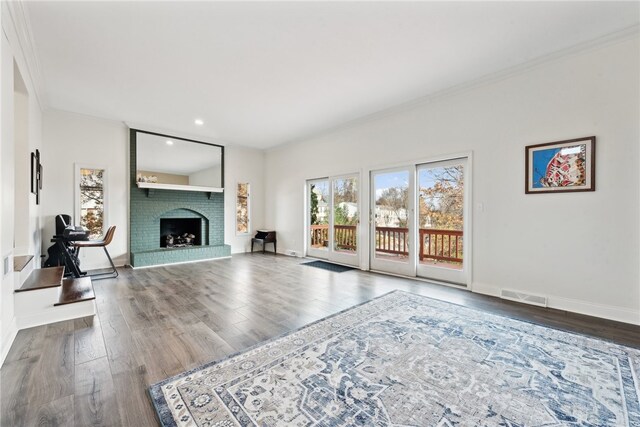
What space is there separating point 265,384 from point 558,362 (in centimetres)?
206

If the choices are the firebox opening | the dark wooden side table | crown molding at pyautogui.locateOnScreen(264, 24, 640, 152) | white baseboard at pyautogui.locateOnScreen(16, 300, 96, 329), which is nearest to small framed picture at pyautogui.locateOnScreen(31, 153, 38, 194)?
white baseboard at pyautogui.locateOnScreen(16, 300, 96, 329)

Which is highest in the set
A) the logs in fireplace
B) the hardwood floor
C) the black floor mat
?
the logs in fireplace

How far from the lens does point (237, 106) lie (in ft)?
14.6

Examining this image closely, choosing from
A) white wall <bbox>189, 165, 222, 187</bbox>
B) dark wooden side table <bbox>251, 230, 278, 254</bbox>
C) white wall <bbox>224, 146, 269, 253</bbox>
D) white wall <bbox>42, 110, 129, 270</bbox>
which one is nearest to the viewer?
white wall <bbox>42, 110, 129, 270</bbox>

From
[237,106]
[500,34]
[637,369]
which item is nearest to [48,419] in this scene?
[637,369]

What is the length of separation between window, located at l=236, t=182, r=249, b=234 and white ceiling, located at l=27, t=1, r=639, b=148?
293 centimetres

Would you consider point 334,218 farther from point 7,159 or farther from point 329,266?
point 7,159

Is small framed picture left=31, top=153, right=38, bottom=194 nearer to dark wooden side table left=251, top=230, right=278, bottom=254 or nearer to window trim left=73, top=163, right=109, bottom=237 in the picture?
window trim left=73, top=163, right=109, bottom=237

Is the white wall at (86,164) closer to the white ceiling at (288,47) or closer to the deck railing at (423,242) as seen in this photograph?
the white ceiling at (288,47)

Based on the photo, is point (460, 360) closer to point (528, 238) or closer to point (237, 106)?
point (528, 238)

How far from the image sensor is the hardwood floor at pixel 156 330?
1551 millimetres

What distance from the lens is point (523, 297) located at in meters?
3.25

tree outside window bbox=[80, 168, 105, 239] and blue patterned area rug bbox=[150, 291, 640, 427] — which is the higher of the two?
tree outside window bbox=[80, 168, 105, 239]

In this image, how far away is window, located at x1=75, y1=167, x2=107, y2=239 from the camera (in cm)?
490
